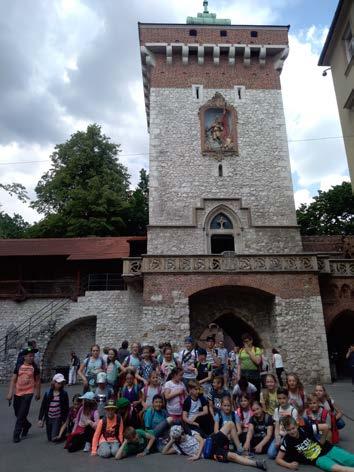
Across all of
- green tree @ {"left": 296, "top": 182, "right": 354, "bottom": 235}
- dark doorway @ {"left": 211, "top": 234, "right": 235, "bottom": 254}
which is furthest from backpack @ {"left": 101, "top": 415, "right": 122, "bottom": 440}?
green tree @ {"left": 296, "top": 182, "right": 354, "bottom": 235}

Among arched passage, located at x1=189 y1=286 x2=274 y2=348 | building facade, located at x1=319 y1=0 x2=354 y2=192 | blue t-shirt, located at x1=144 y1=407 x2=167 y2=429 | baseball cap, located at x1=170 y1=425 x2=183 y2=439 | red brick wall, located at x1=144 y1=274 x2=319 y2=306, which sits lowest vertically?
baseball cap, located at x1=170 y1=425 x2=183 y2=439

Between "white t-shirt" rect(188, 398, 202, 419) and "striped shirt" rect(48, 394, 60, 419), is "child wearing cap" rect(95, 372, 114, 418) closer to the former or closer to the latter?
"striped shirt" rect(48, 394, 60, 419)

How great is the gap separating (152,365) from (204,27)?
19.3m

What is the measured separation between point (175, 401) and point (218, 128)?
51.0 feet

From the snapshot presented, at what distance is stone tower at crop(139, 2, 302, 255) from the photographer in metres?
17.1

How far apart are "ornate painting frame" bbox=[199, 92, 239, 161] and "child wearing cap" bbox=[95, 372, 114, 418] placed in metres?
13.9

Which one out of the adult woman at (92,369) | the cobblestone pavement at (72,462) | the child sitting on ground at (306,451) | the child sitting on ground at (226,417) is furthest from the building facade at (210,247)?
the child sitting on ground at (306,451)

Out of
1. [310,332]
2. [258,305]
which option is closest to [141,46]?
[258,305]

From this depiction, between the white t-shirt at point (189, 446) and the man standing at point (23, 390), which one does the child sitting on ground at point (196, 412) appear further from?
the man standing at point (23, 390)

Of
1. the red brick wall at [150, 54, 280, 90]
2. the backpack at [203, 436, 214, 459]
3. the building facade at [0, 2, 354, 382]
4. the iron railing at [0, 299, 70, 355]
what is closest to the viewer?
the backpack at [203, 436, 214, 459]

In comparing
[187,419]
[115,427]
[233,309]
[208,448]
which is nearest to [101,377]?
[115,427]

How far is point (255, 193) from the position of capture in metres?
18.0

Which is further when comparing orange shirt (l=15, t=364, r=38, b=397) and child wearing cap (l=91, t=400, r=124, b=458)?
orange shirt (l=15, t=364, r=38, b=397)

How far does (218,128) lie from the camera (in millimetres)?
19203
